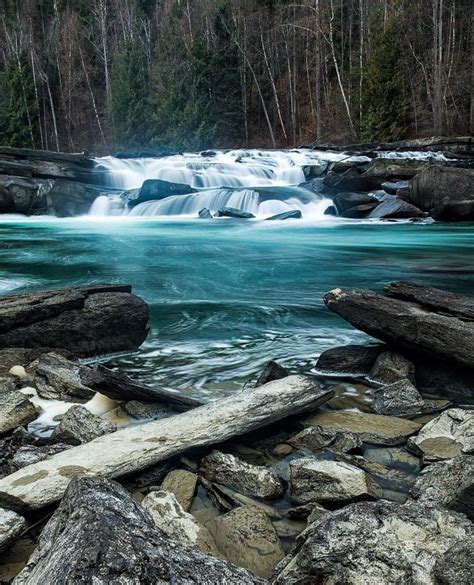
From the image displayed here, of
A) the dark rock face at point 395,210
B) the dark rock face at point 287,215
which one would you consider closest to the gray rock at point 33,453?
the dark rock face at point 395,210

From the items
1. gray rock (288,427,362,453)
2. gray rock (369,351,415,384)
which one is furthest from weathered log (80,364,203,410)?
gray rock (369,351,415,384)

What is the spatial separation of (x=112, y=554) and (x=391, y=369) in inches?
133

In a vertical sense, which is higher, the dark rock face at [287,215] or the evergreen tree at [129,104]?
the evergreen tree at [129,104]

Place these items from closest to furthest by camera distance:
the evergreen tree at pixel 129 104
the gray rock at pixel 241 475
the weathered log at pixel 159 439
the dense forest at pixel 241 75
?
the weathered log at pixel 159 439
the gray rock at pixel 241 475
the dense forest at pixel 241 75
the evergreen tree at pixel 129 104

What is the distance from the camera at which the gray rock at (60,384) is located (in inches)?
168

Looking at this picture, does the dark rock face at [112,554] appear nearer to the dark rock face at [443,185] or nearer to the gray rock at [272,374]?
the gray rock at [272,374]

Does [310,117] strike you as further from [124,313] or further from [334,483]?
[334,483]

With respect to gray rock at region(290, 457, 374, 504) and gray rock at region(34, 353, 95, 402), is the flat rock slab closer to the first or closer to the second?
gray rock at region(290, 457, 374, 504)

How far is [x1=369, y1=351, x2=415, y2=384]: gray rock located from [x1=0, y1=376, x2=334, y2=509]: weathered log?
78 centimetres

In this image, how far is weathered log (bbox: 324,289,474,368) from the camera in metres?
4.18

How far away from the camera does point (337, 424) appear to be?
3725 millimetres

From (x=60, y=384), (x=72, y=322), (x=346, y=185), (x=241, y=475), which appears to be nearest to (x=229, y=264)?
(x=72, y=322)

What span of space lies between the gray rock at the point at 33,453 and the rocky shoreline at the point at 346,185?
16422 mm

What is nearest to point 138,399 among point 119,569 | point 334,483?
point 334,483
